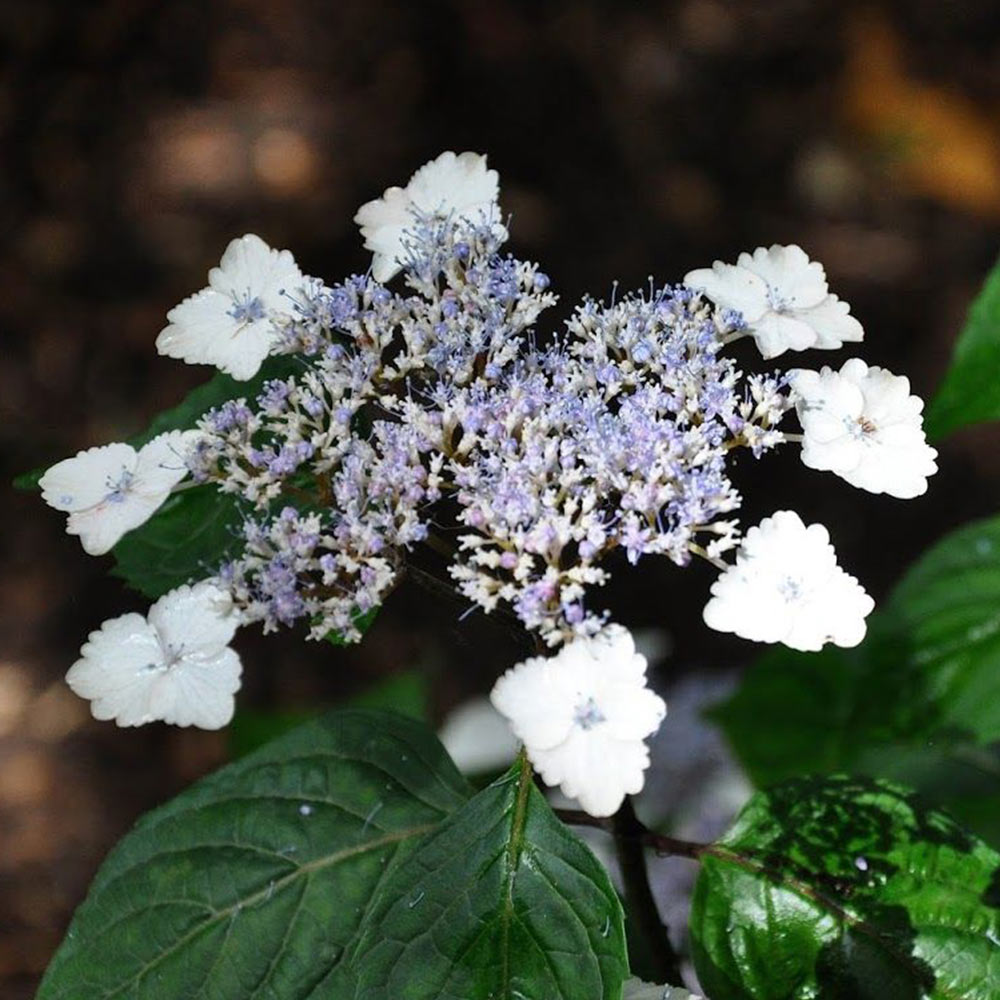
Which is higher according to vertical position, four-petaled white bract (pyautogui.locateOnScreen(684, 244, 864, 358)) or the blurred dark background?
the blurred dark background

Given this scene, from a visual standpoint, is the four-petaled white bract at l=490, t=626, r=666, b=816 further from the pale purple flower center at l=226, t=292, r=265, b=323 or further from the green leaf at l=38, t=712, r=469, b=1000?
the pale purple flower center at l=226, t=292, r=265, b=323

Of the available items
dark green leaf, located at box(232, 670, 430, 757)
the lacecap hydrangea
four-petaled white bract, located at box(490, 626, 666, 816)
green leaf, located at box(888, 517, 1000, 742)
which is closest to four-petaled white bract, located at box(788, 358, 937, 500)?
the lacecap hydrangea

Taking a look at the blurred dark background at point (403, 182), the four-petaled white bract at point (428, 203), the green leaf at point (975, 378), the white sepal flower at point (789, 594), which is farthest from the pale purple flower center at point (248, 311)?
the blurred dark background at point (403, 182)

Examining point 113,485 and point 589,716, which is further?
point 113,485

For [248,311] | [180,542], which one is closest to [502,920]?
[180,542]

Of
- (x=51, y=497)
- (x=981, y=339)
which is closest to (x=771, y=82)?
(x=981, y=339)

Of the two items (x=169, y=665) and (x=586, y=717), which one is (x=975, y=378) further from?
(x=169, y=665)

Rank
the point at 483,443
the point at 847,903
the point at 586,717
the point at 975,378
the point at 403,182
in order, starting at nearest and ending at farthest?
the point at 586,717 < the point at 483,443 < the point at 847,903 < the point at 975,378 < the point at 403,182
